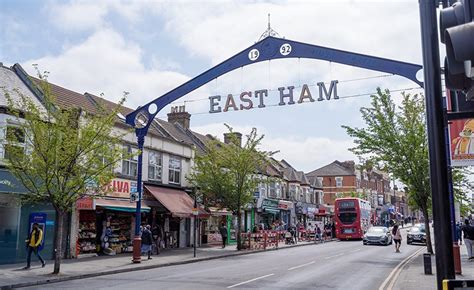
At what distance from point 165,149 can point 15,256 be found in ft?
39.8

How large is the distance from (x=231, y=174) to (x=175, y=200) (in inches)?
164

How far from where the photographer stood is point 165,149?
30.2 metres

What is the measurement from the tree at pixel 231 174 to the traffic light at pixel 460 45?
27334mm

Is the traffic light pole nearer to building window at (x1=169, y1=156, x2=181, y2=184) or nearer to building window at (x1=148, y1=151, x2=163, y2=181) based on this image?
building window at (x1=148, y1=151, x2=163, y2=181)

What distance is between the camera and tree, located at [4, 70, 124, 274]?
16297 millimetres

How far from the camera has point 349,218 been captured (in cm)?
4447

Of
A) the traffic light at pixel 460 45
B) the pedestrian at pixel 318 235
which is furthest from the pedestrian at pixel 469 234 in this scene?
the pedestrian at pixel 318 235

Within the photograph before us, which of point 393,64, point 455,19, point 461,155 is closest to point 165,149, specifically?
point 393,64

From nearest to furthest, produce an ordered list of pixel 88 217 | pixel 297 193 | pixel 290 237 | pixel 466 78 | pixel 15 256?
pixel 466 78 < pixel 15 256 < pixel 88 217 < pixel 290 237 < pixel 297 193

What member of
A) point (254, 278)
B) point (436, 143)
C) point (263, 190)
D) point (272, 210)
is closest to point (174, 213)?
point (254, 278)

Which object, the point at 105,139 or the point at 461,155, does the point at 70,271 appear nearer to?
the point at 105,139

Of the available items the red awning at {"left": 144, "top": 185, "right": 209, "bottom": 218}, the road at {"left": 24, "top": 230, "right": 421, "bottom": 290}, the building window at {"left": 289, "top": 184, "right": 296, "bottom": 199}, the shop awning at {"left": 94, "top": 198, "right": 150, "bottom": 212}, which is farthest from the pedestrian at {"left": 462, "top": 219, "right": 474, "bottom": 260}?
the building window at {"left": 289, "top": 184, "right": 296, "bottom": 199}

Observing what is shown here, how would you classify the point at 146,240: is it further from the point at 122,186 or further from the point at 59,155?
the point at 59,155

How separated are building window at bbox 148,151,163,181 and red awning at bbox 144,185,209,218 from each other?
727mm
